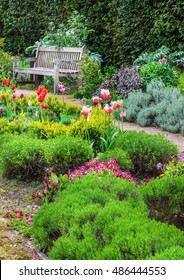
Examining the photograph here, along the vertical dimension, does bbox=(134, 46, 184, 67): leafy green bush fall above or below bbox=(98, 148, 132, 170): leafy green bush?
above

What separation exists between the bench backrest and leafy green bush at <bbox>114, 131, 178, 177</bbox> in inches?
279

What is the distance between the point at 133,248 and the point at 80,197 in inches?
39.7

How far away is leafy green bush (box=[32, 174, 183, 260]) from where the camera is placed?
10.5ft

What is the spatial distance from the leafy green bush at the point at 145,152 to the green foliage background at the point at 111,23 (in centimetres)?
615

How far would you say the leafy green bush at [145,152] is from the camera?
5859mm

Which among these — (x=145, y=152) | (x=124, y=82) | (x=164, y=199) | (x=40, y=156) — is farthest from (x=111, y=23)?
(x=164, y=199)

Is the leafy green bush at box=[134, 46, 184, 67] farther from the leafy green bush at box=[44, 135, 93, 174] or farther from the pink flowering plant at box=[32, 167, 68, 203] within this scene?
the pink flowering plant at box=[32, 167, 68, 203]

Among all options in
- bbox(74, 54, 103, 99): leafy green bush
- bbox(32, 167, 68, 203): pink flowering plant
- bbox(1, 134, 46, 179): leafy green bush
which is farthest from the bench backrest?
bbox(32, 167, 68, 203): pink flowering plant

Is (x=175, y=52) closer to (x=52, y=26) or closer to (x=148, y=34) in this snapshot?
(x=148, y=34)

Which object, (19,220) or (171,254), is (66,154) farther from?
(171,254)

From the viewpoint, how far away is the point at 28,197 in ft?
17.1

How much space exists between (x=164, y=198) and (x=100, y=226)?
920mm

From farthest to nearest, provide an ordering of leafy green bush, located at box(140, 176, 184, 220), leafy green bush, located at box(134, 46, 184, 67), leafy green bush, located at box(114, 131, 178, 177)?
leafy green bush, located at box(134, 46, 184, 67)
leafy green bush, located at box(114, 131, 178, 177)
leafy green bush, located at box(140, 176, 184, 220)
